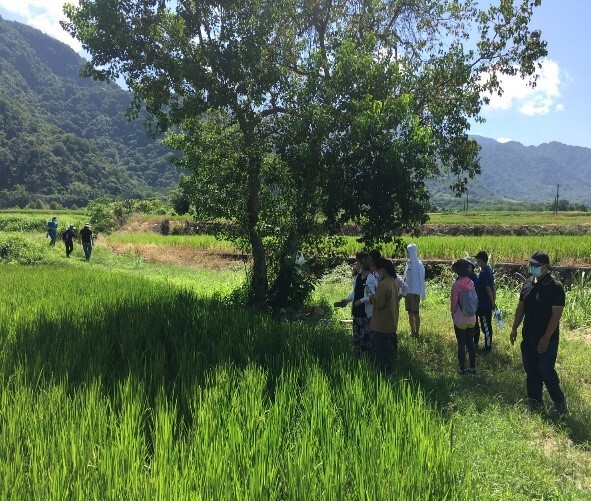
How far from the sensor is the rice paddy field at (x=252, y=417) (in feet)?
8.30

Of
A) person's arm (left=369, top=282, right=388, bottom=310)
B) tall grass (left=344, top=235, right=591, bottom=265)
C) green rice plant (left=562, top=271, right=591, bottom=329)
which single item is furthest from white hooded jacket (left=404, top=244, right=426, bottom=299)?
tall grass (left=344, top=235, right=591, bottom=265)

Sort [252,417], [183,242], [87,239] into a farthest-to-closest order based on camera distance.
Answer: [183,242] → [87,239] → [252,417]

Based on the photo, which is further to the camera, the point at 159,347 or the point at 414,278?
the point at 414,278

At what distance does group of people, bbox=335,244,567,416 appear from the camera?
4.85m

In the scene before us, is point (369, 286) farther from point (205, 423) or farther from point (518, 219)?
point (518, 219)

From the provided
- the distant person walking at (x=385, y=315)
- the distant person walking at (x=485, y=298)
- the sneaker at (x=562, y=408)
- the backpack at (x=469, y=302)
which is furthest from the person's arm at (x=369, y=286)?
the sneaker at (x=562, y=408)

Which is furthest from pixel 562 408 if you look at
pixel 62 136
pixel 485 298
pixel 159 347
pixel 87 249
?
pixel 62 136

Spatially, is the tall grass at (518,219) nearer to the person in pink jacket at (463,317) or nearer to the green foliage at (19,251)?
the green foliage at (19,251)

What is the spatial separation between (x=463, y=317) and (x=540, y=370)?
1.28 meters

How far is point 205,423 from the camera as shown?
3059 millimetres

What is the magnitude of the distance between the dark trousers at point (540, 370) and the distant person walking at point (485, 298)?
1.96 meters

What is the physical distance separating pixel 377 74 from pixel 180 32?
3478mm

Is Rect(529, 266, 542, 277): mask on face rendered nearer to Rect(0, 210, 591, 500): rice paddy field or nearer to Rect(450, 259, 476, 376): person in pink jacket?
Rect(450, 259, 476, 376): person in pink jacket

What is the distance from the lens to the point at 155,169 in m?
119
